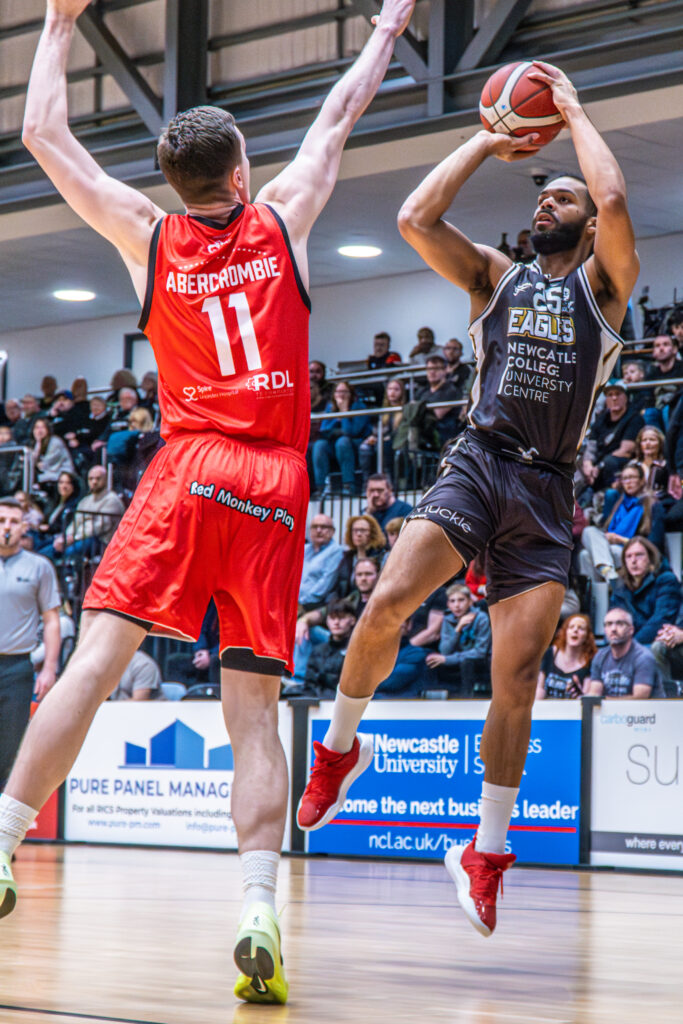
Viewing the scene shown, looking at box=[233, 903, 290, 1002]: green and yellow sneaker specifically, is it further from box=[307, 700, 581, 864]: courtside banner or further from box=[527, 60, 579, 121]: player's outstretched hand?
box=[307, 700, 581, 864]: courtside banner

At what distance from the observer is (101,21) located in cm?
1406

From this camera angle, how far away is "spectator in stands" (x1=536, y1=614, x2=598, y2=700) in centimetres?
1031

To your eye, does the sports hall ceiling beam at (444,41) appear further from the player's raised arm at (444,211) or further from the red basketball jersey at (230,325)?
the red basketball jersey at (230,325)

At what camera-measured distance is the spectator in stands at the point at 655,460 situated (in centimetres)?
1175

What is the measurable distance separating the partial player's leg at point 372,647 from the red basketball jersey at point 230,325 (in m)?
1.02

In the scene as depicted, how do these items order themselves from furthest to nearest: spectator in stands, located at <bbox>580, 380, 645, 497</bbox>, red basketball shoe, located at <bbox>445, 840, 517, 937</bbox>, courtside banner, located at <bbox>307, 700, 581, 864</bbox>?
1. spectator in stands, located at <bbox>580, 380, 645, 497</bbox>
2. courtside banner, located at <bbox>307, 700, 581, 864</bbox>
3. red basketball shoe, located at <bbox>445, 840, 517, 937</bbox>

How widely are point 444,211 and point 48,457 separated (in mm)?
12995

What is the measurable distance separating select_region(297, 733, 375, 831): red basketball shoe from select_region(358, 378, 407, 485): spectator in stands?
9.16 meters

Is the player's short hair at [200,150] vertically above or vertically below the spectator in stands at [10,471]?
below

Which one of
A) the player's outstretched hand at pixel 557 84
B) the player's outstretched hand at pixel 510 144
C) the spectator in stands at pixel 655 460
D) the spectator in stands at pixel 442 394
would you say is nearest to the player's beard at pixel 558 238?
the player's outstretched hand at pixel 510 144

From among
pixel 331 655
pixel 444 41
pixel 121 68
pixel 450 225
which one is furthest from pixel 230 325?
pixel 121 68

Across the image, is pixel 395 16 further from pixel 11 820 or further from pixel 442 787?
pixel 442 787

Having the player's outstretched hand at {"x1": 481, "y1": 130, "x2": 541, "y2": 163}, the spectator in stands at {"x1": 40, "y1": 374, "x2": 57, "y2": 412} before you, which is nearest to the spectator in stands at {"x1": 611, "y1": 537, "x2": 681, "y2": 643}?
the player's outstretched hand at {"x1": 481, "y1": 130, "x2": 541, "y2": 163}

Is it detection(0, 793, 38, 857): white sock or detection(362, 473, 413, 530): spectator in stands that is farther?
detection(362, 473, 413, 530): spectator in stands
